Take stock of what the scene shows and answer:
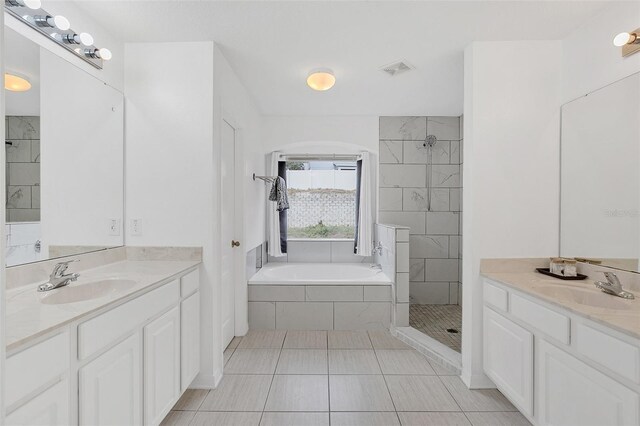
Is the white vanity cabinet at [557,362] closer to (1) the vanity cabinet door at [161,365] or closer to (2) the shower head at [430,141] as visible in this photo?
(1) the vanity cabinet door at [161,365]

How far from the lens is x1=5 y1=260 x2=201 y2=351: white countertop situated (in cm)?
102

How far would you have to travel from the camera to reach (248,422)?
187cm

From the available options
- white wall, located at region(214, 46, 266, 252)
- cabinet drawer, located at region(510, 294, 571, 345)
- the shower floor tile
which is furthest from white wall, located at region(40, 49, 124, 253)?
the shower floor tile

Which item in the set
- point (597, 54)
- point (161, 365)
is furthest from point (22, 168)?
point (597, 54)

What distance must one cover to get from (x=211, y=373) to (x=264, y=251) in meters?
2.00

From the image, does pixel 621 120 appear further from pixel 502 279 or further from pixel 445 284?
pixel 445 284

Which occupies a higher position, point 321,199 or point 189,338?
point 321,199

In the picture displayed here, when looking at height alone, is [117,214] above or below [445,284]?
above

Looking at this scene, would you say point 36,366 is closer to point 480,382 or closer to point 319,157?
point 480,382

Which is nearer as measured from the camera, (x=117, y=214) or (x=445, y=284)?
Result: (x=117, y=214)

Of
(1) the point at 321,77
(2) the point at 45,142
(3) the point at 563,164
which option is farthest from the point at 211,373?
(3) the point at 563,164

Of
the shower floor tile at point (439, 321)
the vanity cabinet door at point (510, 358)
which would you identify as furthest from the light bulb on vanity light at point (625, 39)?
the shower floor tile at point (439, 321)

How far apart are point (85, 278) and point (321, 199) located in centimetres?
308

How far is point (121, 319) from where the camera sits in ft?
4.56
